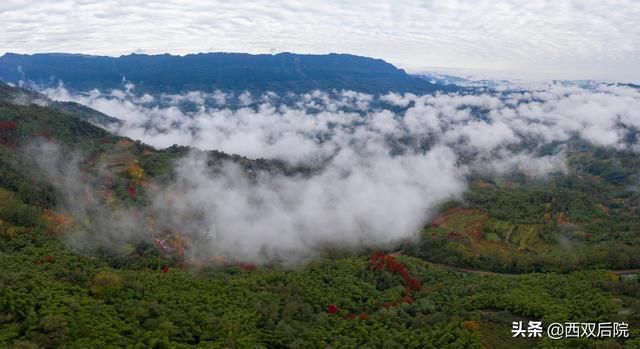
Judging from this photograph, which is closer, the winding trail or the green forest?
the green forest

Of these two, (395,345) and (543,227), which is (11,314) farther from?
(543,227)

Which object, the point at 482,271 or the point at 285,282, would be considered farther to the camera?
the point at 482,271

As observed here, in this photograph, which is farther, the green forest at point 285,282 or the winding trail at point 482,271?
the winding trail at point 482,271

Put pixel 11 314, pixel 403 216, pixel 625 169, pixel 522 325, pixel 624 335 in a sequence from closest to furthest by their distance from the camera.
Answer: pixel 11 314, pixel 624 335, pixel 522 325, pixel 403 216, pixel 625 169

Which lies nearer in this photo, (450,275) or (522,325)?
(522,325)

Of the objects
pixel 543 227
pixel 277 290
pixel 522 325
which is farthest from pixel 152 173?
pixel 543 227

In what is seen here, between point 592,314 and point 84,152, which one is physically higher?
point 84,152

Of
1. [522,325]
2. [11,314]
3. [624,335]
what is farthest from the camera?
[522,325]

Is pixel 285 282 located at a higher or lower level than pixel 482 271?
higher
